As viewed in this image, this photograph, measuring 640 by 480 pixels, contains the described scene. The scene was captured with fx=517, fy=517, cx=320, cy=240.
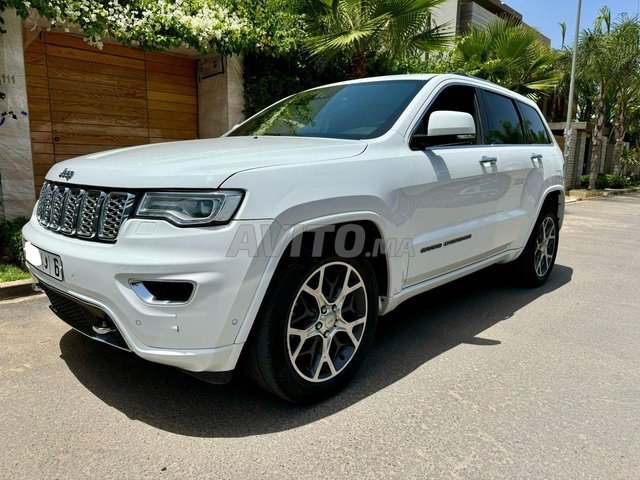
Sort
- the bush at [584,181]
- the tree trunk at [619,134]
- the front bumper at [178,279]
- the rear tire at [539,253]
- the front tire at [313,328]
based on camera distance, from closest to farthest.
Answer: the front bumper at [178,279] < the front tire at [313,328] < the rear tire at [539,253] < the bush at [584,181] < the tree trunk at [619,134]

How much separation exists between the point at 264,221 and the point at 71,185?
1.12 meters

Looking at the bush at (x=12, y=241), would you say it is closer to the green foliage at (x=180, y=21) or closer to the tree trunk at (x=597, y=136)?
the green foliage at (x=180, y=21)

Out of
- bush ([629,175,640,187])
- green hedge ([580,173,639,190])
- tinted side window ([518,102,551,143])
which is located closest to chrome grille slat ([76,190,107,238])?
tinted side window ([518,102,551,143])

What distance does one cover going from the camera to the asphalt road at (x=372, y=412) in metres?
2.24

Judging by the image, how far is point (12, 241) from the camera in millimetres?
5262

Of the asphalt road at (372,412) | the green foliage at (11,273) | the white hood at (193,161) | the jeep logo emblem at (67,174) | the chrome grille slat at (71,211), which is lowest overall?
the asphalt road at (372,412)

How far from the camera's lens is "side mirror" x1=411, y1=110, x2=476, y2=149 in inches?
119

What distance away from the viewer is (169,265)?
2143 millimetres

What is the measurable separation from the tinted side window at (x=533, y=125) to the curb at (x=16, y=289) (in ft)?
15.1

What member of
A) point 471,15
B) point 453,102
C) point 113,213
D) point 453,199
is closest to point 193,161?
point 113,213

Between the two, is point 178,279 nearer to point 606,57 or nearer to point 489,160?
point 489,160

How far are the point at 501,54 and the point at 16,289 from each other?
11811 mm

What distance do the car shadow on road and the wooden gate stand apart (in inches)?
181

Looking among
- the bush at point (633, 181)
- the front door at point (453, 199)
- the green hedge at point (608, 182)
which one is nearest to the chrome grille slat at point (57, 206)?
the front door at point (453, 199)
